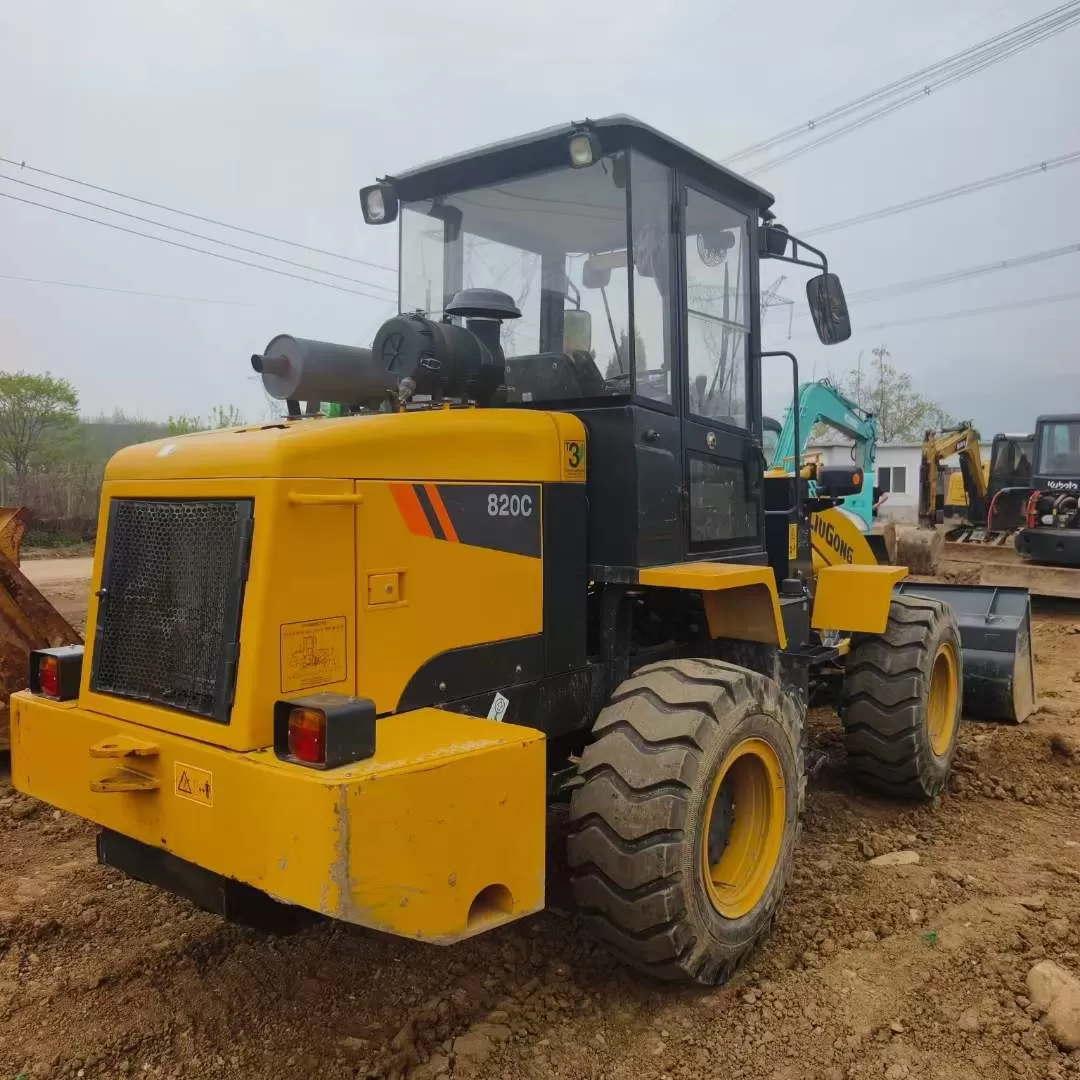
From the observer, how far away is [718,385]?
418 centimetres

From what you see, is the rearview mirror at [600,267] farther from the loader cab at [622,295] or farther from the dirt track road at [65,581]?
the dirt track road at [65,581]

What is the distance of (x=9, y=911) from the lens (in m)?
3.76

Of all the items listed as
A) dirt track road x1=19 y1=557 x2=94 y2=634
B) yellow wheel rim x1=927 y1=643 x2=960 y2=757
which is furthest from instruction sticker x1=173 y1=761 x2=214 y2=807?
dirt track road x1=19 y1=557 x2=94 y2=634

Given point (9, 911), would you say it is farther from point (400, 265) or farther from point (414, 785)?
point (400, 265)

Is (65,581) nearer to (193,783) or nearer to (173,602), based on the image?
(173,602)

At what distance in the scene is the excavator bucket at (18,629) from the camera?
17.5ft

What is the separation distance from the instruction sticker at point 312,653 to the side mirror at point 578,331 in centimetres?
155

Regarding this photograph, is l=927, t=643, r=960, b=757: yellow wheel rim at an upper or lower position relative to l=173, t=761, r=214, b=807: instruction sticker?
lower

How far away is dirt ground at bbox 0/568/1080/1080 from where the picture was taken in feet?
9.31

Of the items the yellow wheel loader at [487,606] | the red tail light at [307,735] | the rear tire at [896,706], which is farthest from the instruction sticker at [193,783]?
the rear tire at [896,706]

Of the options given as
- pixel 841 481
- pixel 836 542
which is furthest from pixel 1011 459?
pixel 841 481

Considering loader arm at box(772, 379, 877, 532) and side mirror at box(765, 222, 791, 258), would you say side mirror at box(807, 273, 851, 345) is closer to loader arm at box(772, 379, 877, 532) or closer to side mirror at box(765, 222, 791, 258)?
side mirror at box(765, 222, 791, 258)

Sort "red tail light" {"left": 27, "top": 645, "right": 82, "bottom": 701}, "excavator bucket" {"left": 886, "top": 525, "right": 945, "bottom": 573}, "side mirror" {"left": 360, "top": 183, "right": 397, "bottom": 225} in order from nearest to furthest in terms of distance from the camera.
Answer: "red tail light" {"left": 27, "top": 645, "right": 82, "bottom": 701} → "side mirror" {"left": 360, "top": 183, "right": 397, "bottom": 225} → "excavator bucket" {"left": 886, "top": 525, "right": 945, "bottom": 573}

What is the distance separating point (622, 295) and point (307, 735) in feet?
6.82
